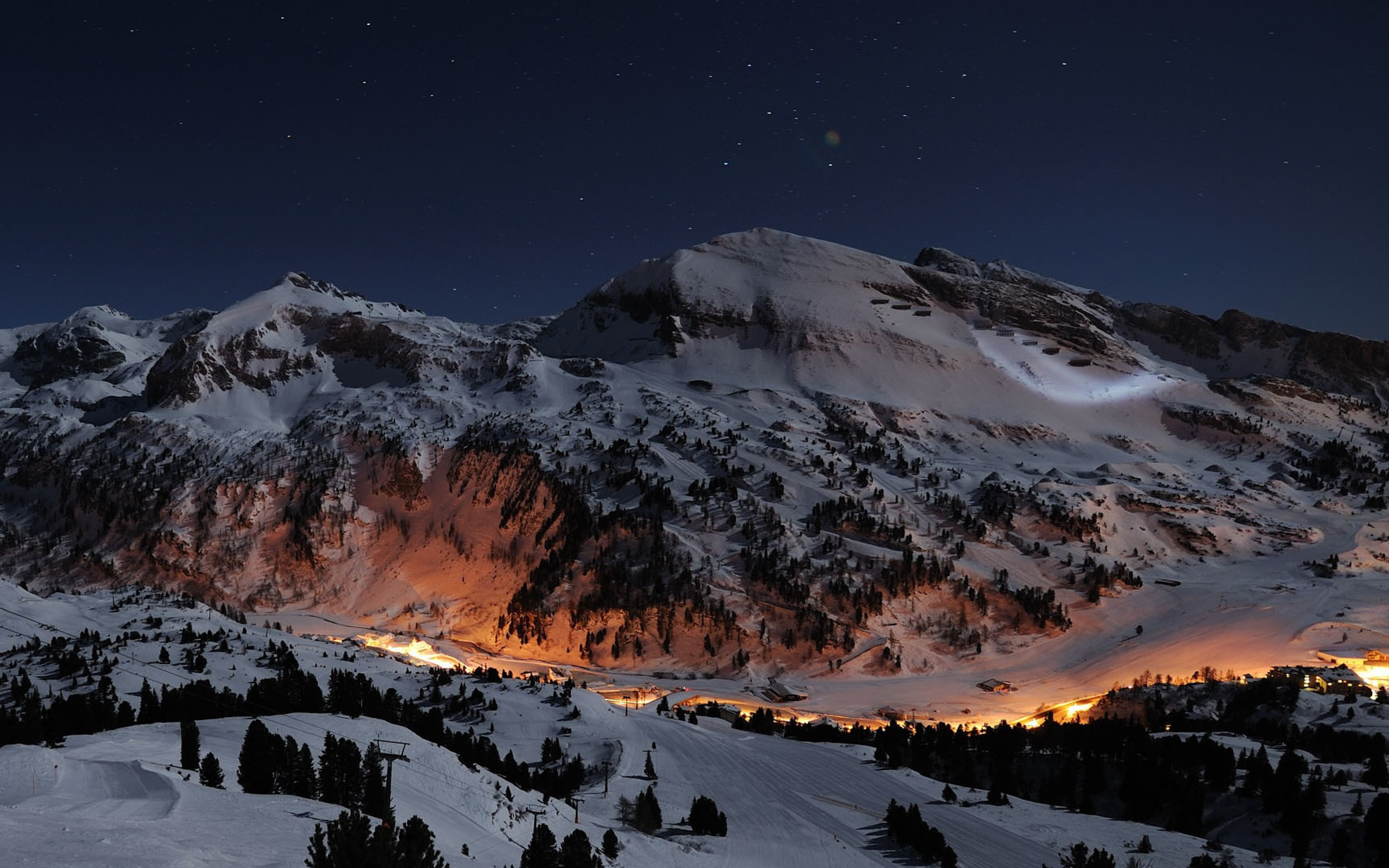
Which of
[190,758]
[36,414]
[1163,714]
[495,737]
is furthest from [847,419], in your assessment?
[36,414]

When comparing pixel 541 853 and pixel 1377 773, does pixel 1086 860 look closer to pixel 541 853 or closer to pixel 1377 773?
pixel 1377 773

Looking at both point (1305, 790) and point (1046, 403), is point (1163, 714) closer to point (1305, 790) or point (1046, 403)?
point (1305, 790)

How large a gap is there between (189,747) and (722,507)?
86209 millimetres

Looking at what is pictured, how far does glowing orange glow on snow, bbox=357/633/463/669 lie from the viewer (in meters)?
95.8

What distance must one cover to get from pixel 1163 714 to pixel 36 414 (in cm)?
20482

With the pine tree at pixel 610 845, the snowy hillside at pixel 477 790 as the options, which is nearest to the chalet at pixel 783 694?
the snowy hillside at pixel 477 790

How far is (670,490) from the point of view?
119 meters

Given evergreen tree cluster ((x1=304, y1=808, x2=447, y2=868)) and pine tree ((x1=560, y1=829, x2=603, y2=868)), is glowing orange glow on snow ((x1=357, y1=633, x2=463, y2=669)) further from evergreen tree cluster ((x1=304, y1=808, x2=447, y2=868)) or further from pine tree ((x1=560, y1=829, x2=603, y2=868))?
evergreen tree cluster ((x1=304, y1=808, x2=447, y2=868))

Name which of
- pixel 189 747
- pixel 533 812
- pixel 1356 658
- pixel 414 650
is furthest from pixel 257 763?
pixel 1356 658

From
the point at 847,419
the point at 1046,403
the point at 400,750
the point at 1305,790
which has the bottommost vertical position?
the point at 400,750

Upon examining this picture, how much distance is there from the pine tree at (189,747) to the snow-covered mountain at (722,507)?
61912mm

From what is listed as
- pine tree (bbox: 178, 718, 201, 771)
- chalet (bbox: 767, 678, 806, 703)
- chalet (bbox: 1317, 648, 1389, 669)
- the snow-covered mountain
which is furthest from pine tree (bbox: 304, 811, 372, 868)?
chalet (bbox: 1317, 648, 1389, 669)

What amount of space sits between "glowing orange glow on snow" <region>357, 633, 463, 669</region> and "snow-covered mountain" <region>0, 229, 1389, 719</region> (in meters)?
6.71

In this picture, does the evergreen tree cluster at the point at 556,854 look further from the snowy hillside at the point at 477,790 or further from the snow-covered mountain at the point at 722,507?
the snow-covered mountain at the point at 722,507
